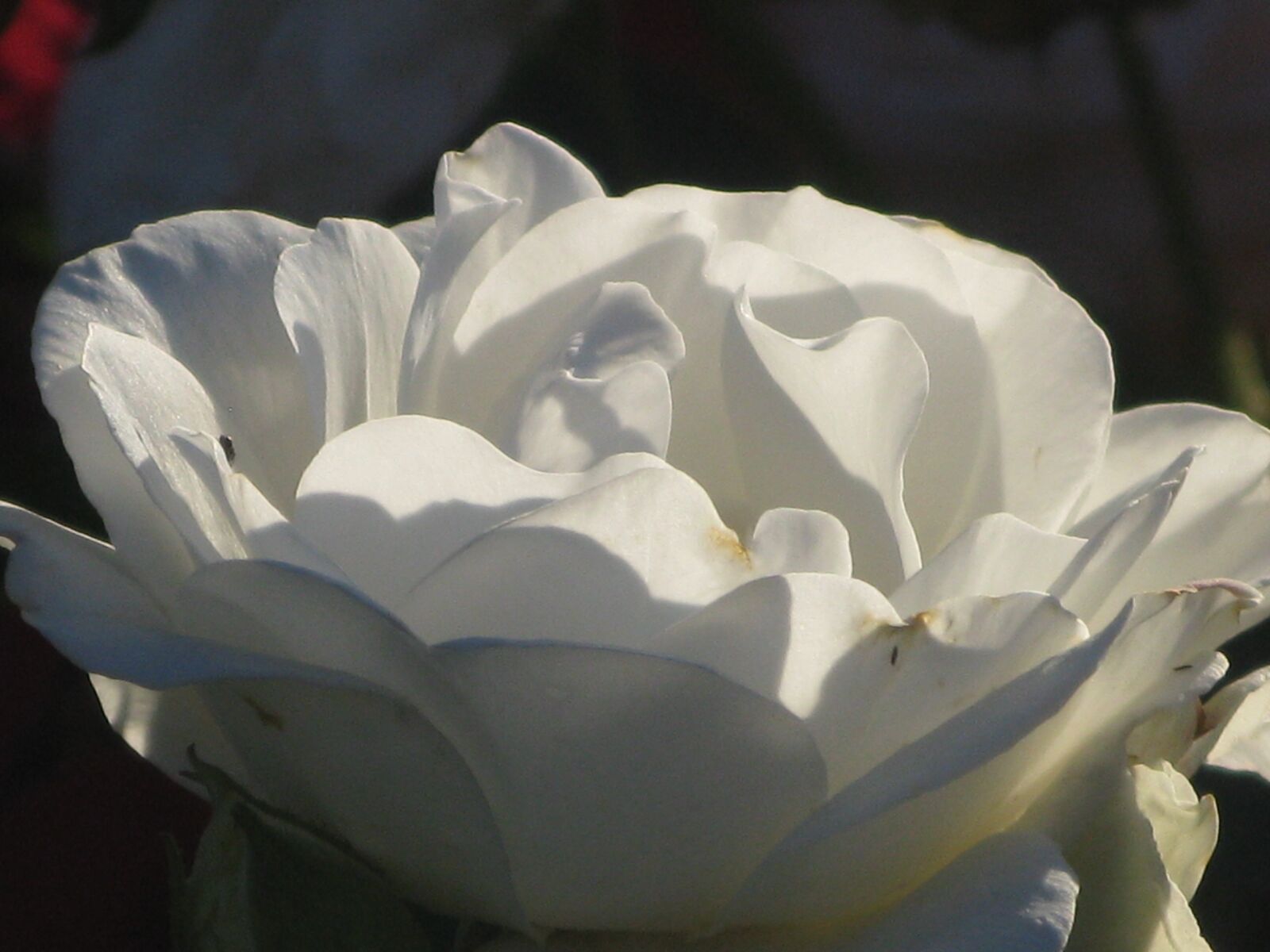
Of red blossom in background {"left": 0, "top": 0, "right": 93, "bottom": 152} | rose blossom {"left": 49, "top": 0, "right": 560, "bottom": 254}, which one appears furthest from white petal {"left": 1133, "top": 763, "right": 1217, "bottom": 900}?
red blossom in background {"left": 0, "top": 0, "right": 93, "bottom": 152}

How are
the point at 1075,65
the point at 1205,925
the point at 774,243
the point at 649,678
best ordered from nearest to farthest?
the point at 649,678, the point at 774,243, the point at 1205,925, the point at 1075,65

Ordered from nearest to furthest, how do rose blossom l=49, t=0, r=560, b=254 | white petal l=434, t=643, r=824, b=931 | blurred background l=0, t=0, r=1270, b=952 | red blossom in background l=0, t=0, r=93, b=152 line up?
white petal l=434, t=643, r=824, b=931
blurred background l=0, t=0, r=1270, b=952
rose blossom l=49, t=0, r=560, b=254
red blossom in background l=0, t=0, r=93, b=152

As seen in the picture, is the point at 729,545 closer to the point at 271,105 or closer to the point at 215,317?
the point at 215,317

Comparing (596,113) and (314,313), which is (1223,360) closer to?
(596,113)

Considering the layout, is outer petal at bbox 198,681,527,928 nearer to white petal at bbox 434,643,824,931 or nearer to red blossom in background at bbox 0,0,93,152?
white petal at bbox 434,643,824,931

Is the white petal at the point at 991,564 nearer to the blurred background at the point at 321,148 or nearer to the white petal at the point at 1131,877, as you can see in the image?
the white petal at the point at 1131,877

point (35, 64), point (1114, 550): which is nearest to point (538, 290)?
point (1114, 550)

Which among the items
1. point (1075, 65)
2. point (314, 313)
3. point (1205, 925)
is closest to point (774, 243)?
point (314, 313)
